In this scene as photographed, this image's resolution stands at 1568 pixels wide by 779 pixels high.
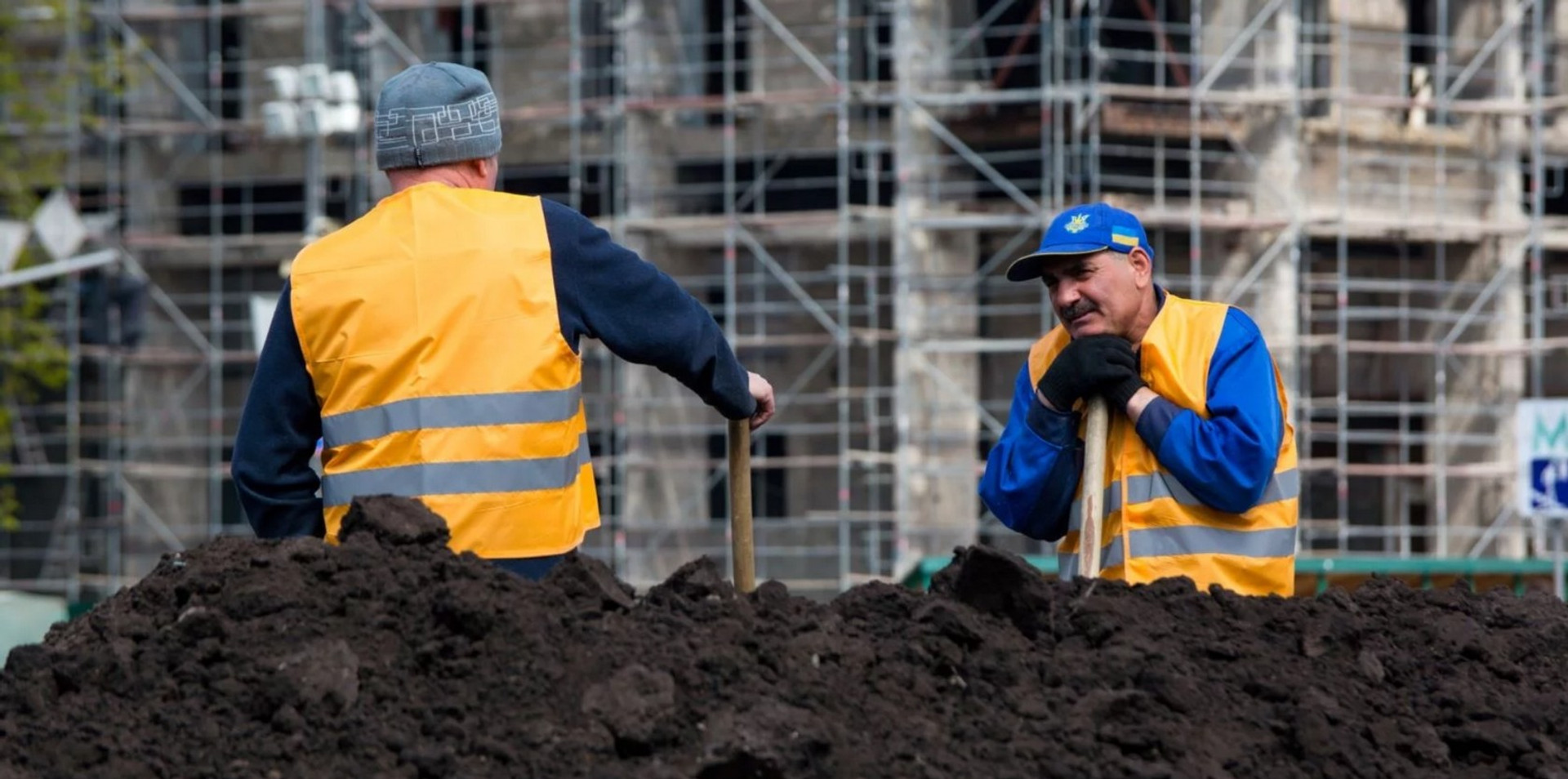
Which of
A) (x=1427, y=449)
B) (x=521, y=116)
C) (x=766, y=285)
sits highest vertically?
(x=521, y=116)

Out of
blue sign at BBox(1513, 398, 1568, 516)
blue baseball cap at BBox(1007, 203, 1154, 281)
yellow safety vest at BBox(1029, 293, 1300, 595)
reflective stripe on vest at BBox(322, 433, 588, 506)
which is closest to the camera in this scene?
reflective stripe on vest at BBox(322, 433, 588, 506)

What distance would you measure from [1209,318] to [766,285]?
18928 millimetres

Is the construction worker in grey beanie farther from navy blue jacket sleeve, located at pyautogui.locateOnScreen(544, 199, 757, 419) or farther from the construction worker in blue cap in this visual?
the construction worker in blue cap

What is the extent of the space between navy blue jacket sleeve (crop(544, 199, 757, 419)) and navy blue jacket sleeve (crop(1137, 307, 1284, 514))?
1176 mm

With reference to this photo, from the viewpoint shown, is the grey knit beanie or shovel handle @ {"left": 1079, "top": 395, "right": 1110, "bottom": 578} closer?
the grey knit beanie

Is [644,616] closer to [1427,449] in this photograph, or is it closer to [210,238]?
[1427,449]

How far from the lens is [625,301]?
16.2 feet

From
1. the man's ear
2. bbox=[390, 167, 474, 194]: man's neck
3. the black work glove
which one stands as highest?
bbox=[390, 167, 474, 194]: man's neck

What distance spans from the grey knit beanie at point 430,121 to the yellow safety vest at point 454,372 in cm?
18

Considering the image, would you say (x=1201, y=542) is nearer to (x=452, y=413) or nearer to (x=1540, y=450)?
(x=452, y=413)

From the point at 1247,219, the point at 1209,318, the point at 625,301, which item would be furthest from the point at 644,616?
the point at 1247,219

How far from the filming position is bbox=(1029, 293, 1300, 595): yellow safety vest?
5.76 metres

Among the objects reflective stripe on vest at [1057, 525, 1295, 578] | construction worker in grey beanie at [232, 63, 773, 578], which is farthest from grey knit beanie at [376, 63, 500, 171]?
reflective stripe on vest at [1057, 525, 1295, 578]

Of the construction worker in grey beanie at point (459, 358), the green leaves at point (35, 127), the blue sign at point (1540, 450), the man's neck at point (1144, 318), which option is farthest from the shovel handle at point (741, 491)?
the green leaves at point (35, 127)
